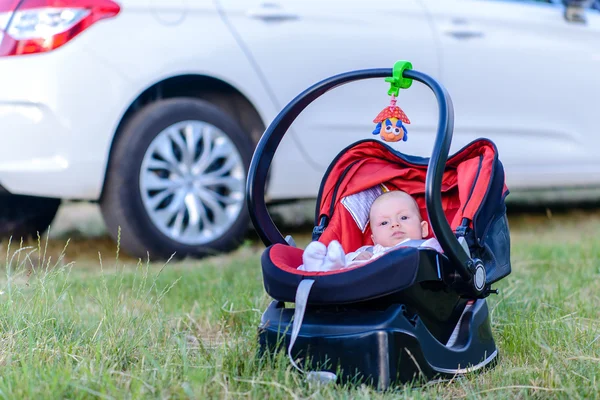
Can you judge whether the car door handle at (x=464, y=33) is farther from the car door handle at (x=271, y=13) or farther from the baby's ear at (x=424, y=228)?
the baby's ear at (x=424, y=228)

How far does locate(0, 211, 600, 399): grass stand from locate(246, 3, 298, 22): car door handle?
5.07ft

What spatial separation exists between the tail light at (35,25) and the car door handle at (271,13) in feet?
3.18

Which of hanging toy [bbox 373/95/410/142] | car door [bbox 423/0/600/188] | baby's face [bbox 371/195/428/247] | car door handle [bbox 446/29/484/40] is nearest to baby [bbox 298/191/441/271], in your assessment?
baby's face [bbox 371/195/428/247]

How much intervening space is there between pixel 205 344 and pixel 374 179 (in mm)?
861

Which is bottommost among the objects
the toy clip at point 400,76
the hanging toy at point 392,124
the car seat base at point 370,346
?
the car seat base at point 370,346

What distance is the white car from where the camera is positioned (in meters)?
4.20

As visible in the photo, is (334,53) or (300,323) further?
(334,53)

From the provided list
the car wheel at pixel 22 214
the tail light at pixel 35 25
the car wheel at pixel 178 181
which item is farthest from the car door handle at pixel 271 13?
the car wheel at pixel 22 214

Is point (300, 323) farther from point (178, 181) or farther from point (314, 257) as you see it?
point (178, 181)

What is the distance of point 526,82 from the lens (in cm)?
530

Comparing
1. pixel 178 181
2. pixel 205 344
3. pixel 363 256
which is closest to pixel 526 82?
pixel 178 181

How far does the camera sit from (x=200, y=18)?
4531mm

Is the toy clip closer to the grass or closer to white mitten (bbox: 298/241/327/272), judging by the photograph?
white mitten (bbox: 298/241/327/272)

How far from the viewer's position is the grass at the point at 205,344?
226cm
